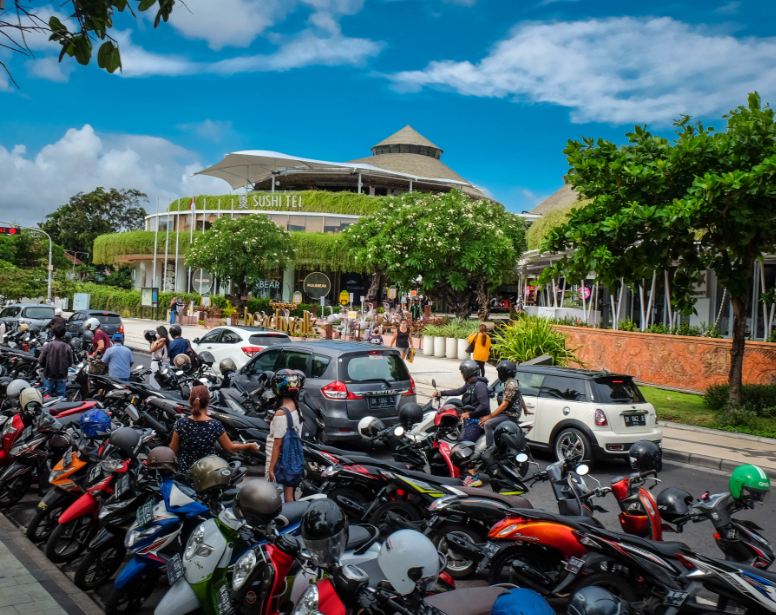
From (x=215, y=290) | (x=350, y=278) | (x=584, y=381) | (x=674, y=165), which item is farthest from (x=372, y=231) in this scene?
(x=584, y=381)

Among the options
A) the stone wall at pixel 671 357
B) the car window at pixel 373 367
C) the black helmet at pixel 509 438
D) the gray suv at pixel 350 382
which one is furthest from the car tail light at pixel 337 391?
the stone wall at pixel 671 357

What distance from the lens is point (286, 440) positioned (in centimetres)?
582

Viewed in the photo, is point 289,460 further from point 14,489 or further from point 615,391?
point 615,391

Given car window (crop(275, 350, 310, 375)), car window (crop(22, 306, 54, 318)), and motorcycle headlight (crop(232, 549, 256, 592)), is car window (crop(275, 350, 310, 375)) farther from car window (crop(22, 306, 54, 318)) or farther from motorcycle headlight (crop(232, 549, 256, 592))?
car window (crop(22, 306, 54, 318))

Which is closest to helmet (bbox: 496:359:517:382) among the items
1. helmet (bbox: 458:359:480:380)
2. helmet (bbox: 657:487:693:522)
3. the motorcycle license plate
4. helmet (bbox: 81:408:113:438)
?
helmet (bbox: 458:359:480:380)

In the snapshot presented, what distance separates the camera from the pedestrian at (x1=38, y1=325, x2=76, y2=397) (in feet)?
36.6

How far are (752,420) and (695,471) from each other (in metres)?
3.92

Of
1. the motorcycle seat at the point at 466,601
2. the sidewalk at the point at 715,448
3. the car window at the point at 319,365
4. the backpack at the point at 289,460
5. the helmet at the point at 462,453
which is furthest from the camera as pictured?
the sidewalk at the point at 715,448

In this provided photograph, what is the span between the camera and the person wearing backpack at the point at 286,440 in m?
5.80

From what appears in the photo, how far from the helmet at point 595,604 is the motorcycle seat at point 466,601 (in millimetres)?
359

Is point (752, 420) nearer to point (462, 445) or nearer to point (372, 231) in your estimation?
point (462, 445)

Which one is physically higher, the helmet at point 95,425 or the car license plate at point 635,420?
the helmet at point 95,425

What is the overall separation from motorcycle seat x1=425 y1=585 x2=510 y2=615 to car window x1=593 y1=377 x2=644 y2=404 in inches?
272

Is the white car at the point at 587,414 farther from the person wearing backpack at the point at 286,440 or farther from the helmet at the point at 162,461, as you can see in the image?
the helmet at the point at 162,461
